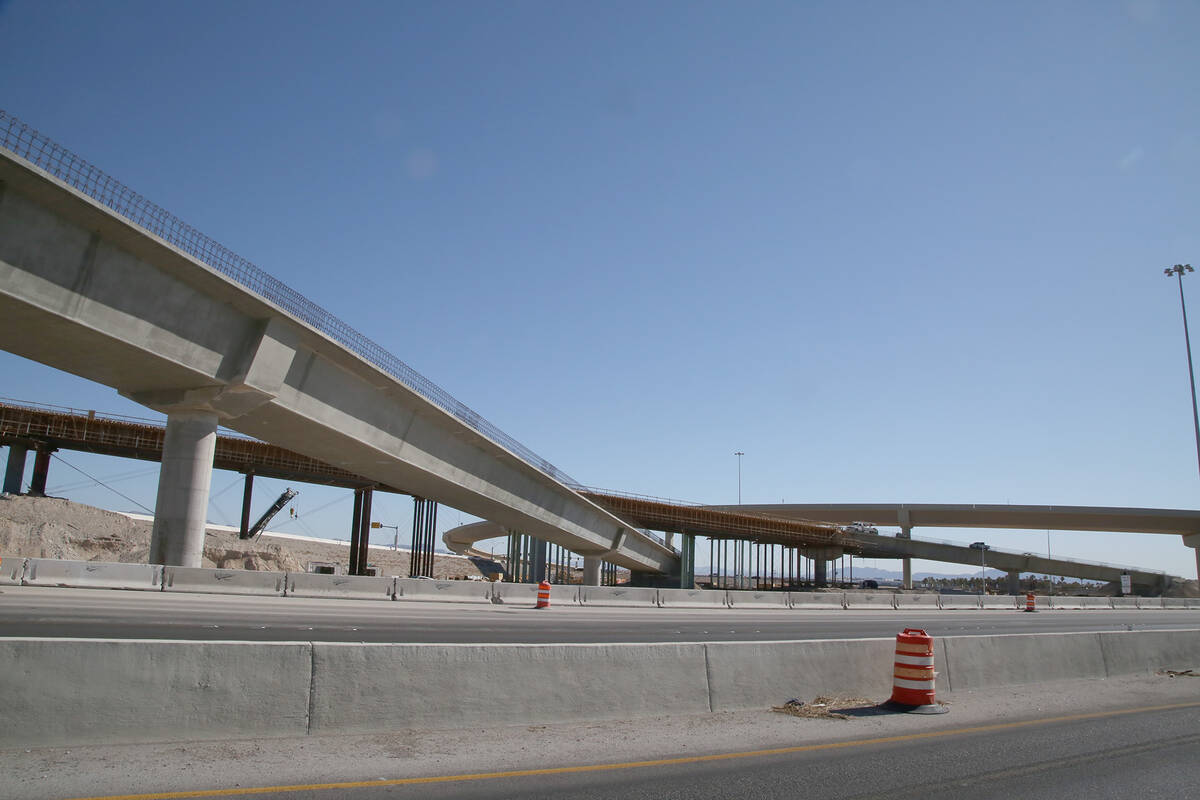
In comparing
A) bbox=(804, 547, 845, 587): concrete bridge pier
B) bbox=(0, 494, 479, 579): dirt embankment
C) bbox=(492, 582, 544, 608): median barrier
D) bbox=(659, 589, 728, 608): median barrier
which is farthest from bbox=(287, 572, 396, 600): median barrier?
bbox=(804, 547, 845, 587): concrete bridge pier

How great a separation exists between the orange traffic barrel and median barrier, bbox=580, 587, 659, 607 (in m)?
25.4

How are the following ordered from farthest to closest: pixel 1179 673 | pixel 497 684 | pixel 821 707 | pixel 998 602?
pixel 998 602
pixel 1179 673
pixel 821 707
pixel 497 684

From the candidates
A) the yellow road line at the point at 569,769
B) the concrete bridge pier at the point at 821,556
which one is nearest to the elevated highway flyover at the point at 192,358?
the yellow road line at the point at 569,769

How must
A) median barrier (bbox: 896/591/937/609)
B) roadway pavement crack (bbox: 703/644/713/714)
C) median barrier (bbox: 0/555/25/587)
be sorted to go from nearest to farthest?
roadway pavement crack (bbox: 703/644/713/714), median barrier (bbox: 0/555/25/587), median barrier (bbox: 896/591/937/609)

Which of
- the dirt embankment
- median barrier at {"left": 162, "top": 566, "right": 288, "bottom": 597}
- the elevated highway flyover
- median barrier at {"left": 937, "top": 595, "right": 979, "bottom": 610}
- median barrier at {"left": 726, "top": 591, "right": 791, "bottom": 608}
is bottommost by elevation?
median barrier at {"left": 937, "top": 595, "right": 979, "bottom": 610}

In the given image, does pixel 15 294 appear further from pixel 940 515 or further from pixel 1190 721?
pixel 940 515

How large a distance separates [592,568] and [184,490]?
32038mm

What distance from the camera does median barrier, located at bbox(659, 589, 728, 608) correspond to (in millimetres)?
38219

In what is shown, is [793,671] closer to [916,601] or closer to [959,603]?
[916,601]

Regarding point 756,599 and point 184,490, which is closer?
point 184,490

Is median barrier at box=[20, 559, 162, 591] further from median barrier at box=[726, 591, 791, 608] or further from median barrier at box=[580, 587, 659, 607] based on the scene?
median barrier at box=[726, 591, 791, 608]

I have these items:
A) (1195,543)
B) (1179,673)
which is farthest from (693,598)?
(1195,543)

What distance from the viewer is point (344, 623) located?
759 inches

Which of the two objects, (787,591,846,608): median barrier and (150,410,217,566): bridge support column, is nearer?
(150,410,217,566): bridge support column
